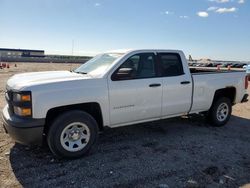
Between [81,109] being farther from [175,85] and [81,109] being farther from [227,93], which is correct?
[227,93]

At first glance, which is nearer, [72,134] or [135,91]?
[72,134]

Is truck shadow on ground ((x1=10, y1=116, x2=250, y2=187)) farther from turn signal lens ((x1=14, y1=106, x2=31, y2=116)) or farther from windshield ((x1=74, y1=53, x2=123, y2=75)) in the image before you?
windshield ((x1=74, y1=53, x2=123, y2=75))

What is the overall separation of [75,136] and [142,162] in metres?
1.20

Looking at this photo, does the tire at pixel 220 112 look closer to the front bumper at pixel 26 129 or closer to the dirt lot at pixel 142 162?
the dirt lot at pixel 142 162

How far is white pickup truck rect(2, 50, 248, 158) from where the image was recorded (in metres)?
4.50

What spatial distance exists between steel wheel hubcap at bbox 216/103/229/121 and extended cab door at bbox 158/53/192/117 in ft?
4.06

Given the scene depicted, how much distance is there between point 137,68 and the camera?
221 inches

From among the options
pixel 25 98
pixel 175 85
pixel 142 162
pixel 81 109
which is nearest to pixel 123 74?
pixel 81 109

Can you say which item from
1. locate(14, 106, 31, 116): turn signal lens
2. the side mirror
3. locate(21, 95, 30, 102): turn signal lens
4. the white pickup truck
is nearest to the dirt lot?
the white pickup truck

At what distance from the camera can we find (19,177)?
13.9ft

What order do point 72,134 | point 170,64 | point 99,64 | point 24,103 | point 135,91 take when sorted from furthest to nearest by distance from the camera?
point 170,64 → point 99,64 → point 135,91 → point 72,134 → point 24,103

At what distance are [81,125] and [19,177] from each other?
125 centimetres

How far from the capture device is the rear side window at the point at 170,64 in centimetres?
598

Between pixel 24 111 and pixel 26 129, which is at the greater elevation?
pixel 24 111
